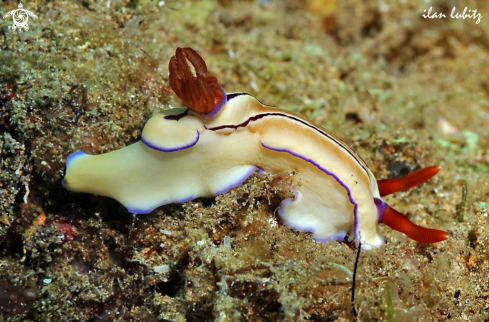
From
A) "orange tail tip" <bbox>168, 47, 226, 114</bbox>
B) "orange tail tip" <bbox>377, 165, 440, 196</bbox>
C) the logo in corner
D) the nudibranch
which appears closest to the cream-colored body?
the nudibranch

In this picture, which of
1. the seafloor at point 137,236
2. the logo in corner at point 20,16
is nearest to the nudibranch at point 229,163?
the seafloor at point 137,236

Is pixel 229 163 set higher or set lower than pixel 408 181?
higher

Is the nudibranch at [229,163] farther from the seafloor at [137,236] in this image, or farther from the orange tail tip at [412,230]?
the seafloor at [137,236]

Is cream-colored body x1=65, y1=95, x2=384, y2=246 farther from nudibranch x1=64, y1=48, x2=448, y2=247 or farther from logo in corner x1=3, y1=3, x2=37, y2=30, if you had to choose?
logo in corner x1=3, y1=3, x2=37, y2=30

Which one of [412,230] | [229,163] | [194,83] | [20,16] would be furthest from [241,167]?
[20,16]

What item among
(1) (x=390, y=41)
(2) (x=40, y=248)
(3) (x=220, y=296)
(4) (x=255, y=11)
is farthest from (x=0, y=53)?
(1) (x=390, y=41)

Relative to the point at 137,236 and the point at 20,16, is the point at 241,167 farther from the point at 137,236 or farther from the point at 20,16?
the point at 20,16
